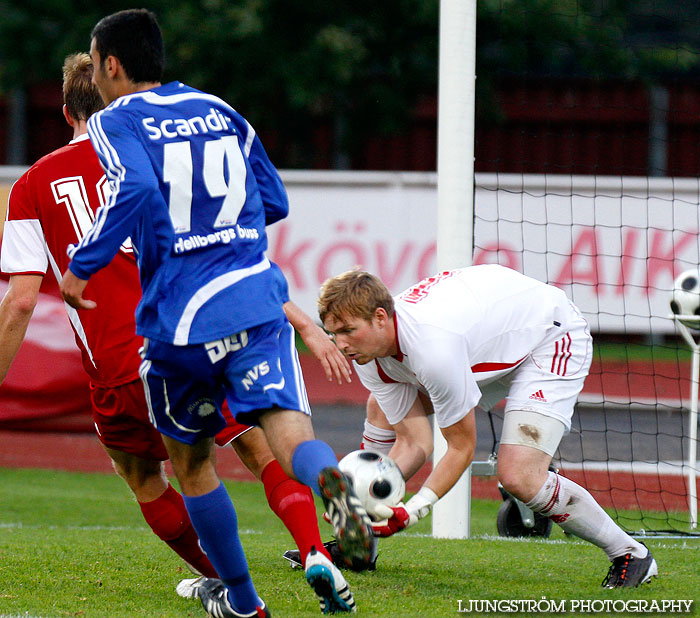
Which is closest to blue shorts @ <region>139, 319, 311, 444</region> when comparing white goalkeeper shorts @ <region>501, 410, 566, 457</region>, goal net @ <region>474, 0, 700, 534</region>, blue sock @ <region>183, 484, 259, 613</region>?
blue sock @ <region>183, 484, 259, 613</region>

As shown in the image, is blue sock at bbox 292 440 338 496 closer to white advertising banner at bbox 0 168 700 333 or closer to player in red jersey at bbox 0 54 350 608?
player in red jersey at bbox 0 54 350 608

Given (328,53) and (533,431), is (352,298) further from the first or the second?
(328,53)

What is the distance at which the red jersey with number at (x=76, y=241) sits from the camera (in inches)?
159

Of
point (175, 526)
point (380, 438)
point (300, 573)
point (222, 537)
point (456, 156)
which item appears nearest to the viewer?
point (222, 537)

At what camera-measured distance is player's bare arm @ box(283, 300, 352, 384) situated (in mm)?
3754

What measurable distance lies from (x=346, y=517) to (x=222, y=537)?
2.42 feet

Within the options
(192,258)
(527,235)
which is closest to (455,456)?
(192,258)

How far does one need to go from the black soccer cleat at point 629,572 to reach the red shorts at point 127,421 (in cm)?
195

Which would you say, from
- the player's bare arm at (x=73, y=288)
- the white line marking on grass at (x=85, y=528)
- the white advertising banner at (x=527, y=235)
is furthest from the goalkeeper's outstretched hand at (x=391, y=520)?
the white advertising banner at (x=527, y=235)

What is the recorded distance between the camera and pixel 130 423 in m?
4.06

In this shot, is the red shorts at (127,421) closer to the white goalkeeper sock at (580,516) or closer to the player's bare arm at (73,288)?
the player's bare arm at (73,288)

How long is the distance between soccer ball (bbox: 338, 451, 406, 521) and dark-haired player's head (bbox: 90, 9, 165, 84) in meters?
1.50

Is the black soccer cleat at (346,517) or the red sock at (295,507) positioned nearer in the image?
the black soccer cleat at (346,517)

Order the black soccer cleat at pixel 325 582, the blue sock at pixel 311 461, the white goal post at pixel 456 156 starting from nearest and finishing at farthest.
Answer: the blue sock at pixel 311 461
the black soccer cleat at pixel 325 582
the white goal post at pixel 456 156
